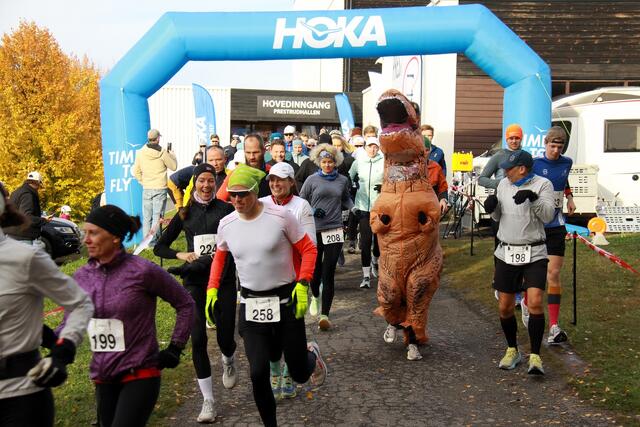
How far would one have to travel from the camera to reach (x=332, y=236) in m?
9.16

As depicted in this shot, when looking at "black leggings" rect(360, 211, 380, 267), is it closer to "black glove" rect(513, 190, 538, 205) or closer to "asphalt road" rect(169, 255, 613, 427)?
"asphalt road" rect(169, 255, 613, 427)

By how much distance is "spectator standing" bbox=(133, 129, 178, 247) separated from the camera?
13.8 m

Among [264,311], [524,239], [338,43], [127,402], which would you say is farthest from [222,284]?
[338,43]

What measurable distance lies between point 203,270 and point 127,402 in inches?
85.2

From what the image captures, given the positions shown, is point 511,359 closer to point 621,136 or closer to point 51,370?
point 51,370

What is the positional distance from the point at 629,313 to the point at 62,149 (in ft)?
70.2

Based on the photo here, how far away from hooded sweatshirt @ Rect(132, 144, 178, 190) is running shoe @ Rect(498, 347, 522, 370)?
798cm

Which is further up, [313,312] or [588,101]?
[588,101]

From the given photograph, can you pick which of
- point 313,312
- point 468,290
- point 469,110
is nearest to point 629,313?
point 468,290

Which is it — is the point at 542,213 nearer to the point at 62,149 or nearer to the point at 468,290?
the point at 468,290

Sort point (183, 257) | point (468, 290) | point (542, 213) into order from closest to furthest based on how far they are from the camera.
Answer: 1. point (183, 257)
2. point (542, 213)
3. point (468, 290)

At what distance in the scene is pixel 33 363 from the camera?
139 inches

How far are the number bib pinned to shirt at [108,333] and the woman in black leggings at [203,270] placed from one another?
68.8 inches

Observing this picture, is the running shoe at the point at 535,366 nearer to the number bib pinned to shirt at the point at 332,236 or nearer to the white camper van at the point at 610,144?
the number bib pinned to shirt at the point at 332,236
